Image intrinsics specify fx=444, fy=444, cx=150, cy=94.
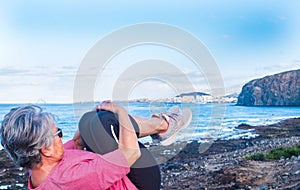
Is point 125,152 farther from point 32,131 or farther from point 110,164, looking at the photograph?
point 32,131

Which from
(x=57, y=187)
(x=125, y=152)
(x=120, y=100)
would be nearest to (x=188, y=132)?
(x=120, y=100)

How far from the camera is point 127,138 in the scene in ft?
7.25

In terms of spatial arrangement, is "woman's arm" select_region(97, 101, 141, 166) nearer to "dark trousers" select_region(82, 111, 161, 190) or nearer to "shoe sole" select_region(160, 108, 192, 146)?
"dark trousers" select_region(82, 111, 161, 190)

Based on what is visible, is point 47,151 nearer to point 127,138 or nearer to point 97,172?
point 97,172

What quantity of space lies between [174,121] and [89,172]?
0.62 metres

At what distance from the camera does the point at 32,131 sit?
6.82 feet

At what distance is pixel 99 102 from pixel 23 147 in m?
0.49

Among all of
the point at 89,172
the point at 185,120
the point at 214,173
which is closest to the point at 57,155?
the point at 89,172

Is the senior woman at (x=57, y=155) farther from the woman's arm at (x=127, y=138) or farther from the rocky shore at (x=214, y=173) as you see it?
the rocky shore at (x=214, y=173)

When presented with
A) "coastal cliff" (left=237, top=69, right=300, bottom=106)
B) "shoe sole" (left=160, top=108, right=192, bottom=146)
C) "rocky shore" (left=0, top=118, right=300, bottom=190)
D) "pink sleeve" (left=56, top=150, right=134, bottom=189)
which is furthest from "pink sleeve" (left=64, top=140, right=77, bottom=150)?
"coastal cliff" (left=237, top=69, right=300, bottom=106)

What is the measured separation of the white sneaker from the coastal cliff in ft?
216

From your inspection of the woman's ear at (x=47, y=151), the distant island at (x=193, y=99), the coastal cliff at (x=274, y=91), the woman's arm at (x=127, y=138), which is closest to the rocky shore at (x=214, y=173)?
the distant island at (x=193, y=99)

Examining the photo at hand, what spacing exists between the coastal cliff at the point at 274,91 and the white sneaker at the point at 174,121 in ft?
216

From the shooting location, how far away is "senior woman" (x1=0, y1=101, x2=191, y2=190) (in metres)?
2.09
